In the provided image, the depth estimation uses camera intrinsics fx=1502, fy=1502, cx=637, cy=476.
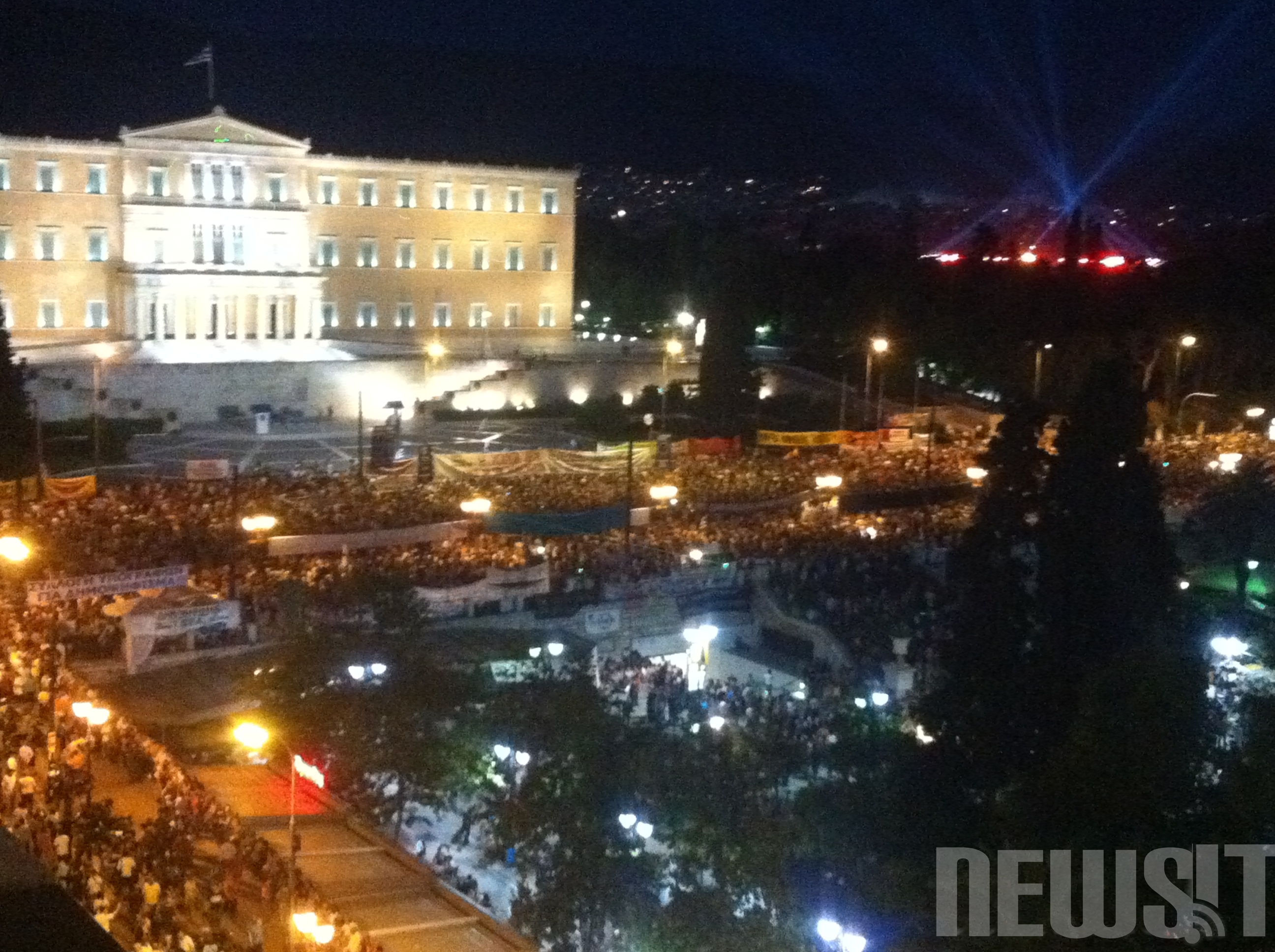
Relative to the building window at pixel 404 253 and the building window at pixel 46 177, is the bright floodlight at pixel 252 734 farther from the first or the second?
the building window at pixel 404 253

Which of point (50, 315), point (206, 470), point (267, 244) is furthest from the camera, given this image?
point (267, 244)

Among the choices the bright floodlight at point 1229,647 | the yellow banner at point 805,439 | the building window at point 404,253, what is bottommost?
the bright floodlight at point 1229,647

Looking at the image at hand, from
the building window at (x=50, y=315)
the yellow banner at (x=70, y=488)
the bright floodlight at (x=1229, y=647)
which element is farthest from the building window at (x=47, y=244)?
the bright floodlight at (x=1229, y=647)

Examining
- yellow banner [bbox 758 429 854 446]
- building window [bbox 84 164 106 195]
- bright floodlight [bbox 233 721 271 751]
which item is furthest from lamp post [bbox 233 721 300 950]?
building window [bbox 84 164 106 195]

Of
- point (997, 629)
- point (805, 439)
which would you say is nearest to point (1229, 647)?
point (997, 629)

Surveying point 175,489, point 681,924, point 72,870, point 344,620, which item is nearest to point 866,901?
point 681,924

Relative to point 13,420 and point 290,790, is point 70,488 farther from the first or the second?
point 290,790
